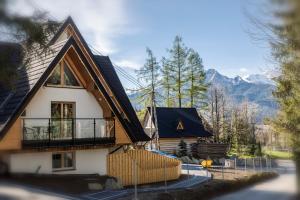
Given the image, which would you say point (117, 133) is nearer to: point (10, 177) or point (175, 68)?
point (10, 177)

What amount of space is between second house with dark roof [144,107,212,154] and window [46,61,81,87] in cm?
2321

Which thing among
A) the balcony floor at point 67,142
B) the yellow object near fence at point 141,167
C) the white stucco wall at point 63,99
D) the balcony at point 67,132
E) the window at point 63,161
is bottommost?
the yellow object near fence at point 141,167

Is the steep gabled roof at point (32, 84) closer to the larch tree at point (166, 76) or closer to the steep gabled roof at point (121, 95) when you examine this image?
the steep gabled roof at point (121, 95)

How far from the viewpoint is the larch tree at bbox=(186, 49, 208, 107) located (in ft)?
173

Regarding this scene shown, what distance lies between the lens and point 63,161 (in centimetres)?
1711

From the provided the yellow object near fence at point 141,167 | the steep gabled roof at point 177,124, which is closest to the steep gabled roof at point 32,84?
the yellow object near fence at point 141,167

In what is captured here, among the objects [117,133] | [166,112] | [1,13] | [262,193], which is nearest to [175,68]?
[166,112]

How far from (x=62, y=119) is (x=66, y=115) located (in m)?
0.73

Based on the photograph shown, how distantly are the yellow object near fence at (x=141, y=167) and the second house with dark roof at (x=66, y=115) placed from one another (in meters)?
0.56

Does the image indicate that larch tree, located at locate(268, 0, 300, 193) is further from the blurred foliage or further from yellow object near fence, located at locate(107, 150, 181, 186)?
yellow object near fence, located at locate(107, 150, 181, 186)

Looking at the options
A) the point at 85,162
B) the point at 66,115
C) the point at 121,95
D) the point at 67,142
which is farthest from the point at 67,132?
the point at 121,95

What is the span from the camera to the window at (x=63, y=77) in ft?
55.6

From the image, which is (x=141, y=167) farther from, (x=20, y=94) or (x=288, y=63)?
(x=288, y=63)

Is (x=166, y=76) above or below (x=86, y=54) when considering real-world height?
above
